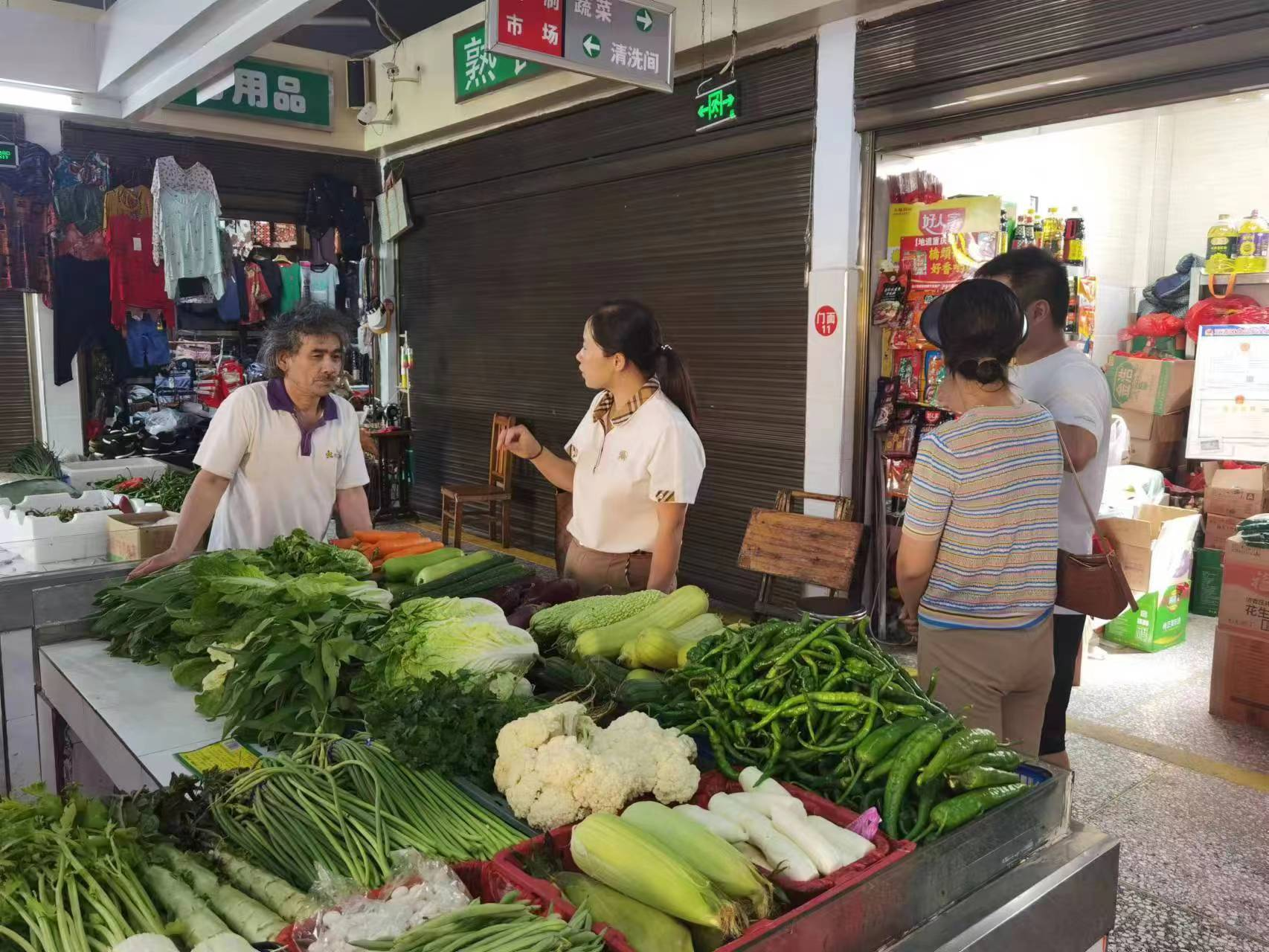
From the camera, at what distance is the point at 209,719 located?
Result: 2289mm

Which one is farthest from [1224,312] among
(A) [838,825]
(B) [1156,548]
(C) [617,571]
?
(A) [838,825]

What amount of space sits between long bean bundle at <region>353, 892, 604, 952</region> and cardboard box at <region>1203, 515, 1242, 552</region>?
632 cm

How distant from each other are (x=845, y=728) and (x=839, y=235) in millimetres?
4229

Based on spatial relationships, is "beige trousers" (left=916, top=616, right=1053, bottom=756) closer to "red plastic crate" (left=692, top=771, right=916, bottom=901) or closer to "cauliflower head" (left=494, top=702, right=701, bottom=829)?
"red plastic crate" (left=692, top=771, right=916, bottom=901)

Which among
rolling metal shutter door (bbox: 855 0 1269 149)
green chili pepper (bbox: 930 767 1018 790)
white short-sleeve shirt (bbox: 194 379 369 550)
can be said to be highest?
rolling metal shutter door (bbox: 855 0 1269 149)

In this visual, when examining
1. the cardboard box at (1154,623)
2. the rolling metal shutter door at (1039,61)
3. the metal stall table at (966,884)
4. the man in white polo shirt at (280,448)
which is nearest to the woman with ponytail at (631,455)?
the man in white polo shirt at (280,448)

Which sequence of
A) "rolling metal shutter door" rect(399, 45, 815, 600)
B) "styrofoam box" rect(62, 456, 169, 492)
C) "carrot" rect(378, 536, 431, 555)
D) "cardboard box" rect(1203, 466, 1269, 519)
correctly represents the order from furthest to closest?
"styrofoam box" rect(62, 456, 169, 492)
"cardboard box" rect(1203, 466, 1269, 519)
"rolling metal shutter door" rect(399, 45, 815, 600)
"carrot" rect(378, 536, 431, 555)

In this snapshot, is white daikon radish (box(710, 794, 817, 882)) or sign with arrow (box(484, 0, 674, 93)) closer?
white daikon radish (box(710, 794, 817, 882))

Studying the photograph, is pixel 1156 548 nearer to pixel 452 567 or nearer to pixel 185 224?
pixel 452 567

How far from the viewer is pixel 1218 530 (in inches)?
248

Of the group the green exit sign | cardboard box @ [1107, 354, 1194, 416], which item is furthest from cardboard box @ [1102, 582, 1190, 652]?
the green exit sign

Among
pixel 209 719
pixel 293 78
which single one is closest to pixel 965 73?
pixel 209 719

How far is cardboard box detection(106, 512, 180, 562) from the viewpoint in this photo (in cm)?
361

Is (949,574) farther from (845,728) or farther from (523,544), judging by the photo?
(523,544)
